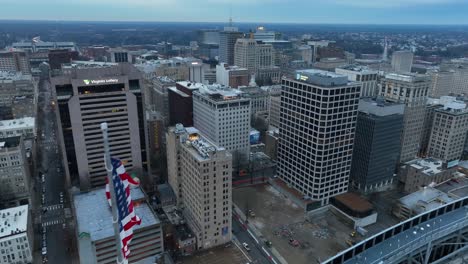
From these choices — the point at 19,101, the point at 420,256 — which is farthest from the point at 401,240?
the point at 19,101

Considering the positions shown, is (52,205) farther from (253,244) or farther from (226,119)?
→ (253,244)

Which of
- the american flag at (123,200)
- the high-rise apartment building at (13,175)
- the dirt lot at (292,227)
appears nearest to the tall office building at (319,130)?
the dirt lot at (292,227)

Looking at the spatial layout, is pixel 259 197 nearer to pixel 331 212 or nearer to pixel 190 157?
pixel 331 212

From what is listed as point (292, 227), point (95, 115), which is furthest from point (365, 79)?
point (95, 115)

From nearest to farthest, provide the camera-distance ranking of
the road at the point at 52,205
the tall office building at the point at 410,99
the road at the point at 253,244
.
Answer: the road at the point at 253,244, the road at the point at 52,205, the tall office building at the point at 410,99

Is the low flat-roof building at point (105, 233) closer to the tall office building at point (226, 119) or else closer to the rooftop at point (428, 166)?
the tall office building at point (226, 119)

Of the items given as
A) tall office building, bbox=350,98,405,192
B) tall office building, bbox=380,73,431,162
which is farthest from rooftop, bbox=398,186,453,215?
tall office building, bbox=380,73,431,162

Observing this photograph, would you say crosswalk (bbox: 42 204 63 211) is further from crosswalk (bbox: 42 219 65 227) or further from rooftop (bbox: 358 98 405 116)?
rooftop (bbox: 358 98 405 116)

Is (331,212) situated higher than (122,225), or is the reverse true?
(122,225)
